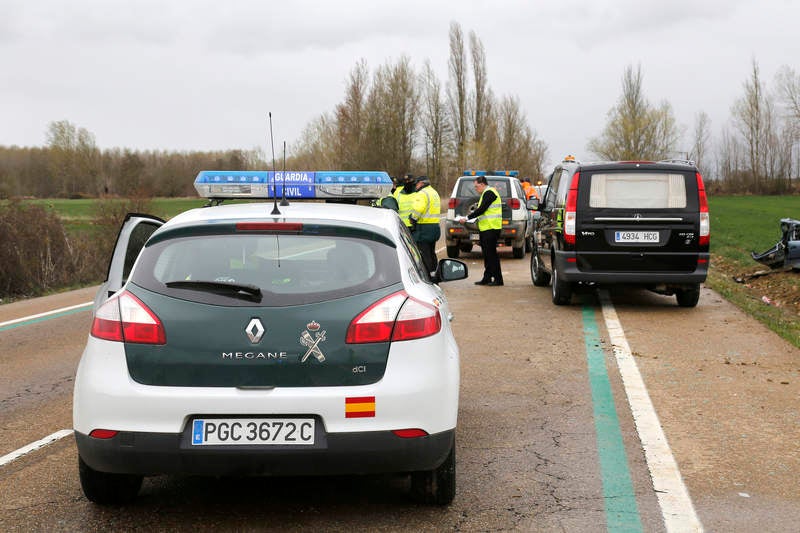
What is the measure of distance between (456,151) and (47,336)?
62706mm

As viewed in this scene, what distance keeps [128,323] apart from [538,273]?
11.7 meters

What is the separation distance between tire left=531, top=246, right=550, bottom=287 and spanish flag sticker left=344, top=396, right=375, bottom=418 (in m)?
11.1

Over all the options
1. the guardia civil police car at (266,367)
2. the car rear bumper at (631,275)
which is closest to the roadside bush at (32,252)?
the car rear bumper at (631,275)

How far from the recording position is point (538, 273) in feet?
50.0

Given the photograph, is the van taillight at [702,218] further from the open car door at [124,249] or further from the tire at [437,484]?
the tire at [437,484]

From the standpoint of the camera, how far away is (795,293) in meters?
14.4

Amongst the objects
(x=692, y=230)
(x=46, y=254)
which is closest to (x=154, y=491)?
(x=692, y=230)

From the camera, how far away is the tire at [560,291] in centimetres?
1225

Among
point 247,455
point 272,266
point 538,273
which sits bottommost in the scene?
point 538,273

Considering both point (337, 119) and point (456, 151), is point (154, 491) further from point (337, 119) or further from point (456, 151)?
point (456, 151)

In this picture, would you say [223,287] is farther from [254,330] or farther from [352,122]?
[352,122]

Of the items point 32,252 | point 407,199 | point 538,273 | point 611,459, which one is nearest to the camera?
point 611,459

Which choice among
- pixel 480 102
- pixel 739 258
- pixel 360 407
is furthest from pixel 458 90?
pixel 360 407

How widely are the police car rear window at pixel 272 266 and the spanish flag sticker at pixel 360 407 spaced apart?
0.46 m
